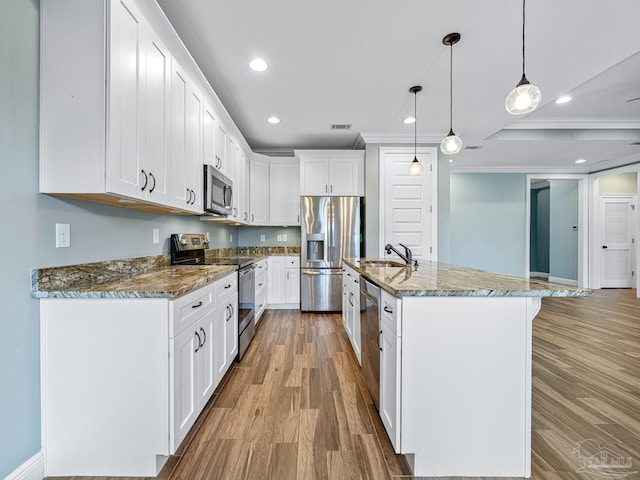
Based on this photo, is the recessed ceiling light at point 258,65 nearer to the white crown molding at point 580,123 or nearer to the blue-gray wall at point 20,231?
the blue-gray wall at point 20,231

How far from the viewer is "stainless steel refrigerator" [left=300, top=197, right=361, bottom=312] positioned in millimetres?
4148

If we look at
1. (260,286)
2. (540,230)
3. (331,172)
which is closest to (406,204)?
(331,172)

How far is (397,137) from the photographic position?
397 cm

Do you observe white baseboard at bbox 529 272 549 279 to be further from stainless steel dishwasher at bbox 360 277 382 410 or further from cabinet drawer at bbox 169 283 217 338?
cabinet drawer at bbox 169 283 217 338

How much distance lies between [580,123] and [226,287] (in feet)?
17.0

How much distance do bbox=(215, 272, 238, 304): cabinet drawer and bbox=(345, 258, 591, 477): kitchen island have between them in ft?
4.27

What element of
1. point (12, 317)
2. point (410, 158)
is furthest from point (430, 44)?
point (12, 317)

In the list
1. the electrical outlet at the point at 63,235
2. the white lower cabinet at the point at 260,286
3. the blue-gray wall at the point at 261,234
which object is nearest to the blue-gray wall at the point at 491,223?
the blue-gray wall at the point at 261,234

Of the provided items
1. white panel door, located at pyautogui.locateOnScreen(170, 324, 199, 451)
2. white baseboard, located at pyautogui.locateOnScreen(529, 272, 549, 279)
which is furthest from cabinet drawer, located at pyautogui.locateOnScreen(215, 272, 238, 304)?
white baseboard, located at pyautogui.locateOnScreen(529, 272, 549, 279)

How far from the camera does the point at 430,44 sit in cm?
214

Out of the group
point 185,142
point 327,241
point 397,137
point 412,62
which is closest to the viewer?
point 185,142

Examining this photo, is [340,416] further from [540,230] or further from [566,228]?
[540,230]

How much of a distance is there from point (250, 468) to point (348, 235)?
3116mm

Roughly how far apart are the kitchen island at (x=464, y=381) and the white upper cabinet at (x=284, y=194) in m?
3.40
